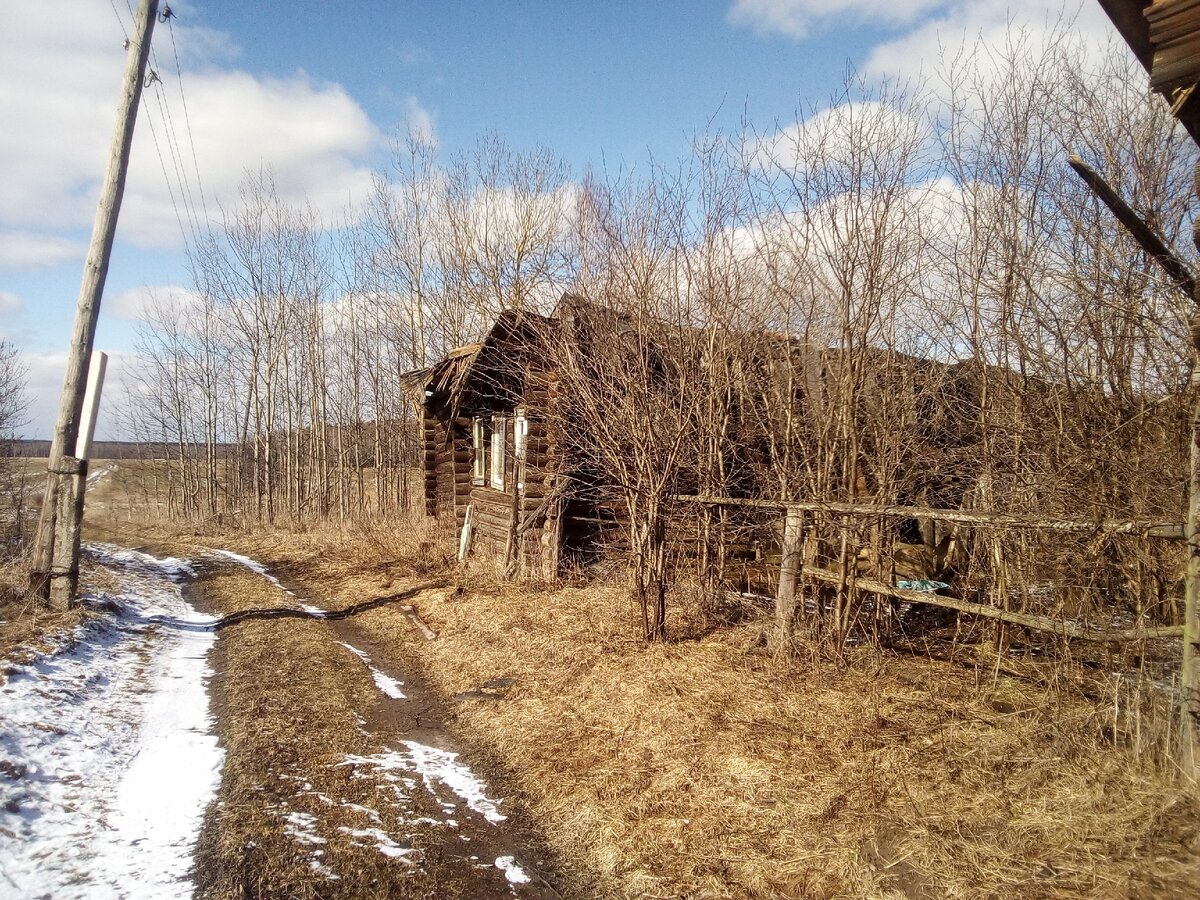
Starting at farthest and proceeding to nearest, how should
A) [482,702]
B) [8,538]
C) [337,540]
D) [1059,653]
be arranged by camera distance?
[337,540] < [8,538] < [482,702] < [1059,653]

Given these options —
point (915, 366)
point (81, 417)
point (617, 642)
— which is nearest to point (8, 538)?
point (81, 417)

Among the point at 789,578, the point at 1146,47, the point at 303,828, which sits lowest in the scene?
the point at 303,828

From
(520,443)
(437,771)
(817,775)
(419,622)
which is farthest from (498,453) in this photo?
(817,775)

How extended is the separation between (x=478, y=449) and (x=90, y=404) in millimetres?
7785

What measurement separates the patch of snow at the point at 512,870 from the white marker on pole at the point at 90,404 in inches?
287

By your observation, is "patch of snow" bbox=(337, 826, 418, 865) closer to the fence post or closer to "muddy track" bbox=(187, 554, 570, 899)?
"muddy track" bbox=(187, 554, 570, 899)

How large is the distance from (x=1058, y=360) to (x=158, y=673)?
30.1 ft

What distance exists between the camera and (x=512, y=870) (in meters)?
4.07

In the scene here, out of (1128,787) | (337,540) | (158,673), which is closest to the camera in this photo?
(1128,787)

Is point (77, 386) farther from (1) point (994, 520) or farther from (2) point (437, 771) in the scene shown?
(1) point (994, 520)

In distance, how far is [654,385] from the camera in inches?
324

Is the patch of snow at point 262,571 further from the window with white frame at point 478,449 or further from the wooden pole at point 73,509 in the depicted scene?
the window with white frame at point 478,449

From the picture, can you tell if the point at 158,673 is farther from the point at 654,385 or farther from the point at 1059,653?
the point at 1059,653

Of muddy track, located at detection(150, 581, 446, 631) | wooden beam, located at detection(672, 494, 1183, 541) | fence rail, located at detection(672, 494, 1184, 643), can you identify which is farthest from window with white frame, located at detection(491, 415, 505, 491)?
wooden beam, located at detection(672, 494, 1183, 541)
